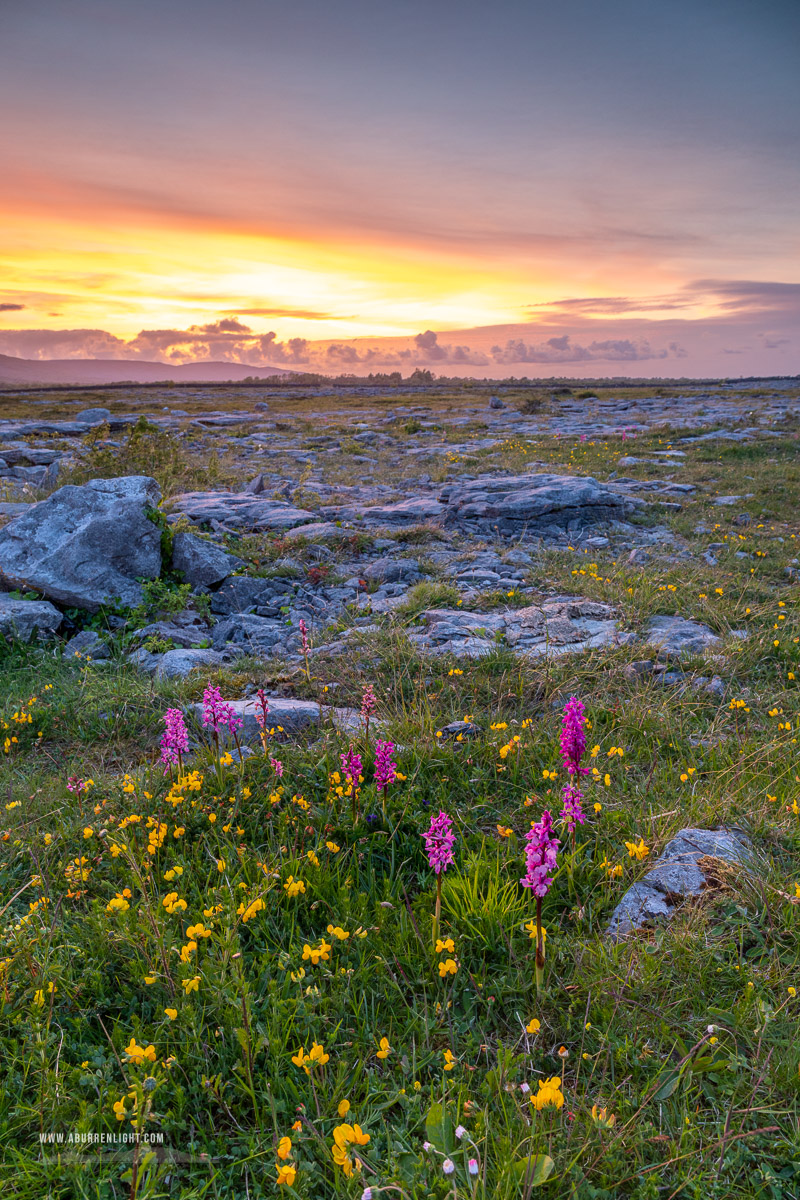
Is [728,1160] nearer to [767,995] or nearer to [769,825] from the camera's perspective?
[767,995]

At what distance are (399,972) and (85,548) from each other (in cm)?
637

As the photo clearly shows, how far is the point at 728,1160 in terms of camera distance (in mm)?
2004

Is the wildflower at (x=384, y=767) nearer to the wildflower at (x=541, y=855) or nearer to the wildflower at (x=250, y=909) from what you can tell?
the wildflower at (x=250, y=909)

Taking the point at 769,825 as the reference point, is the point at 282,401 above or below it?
above

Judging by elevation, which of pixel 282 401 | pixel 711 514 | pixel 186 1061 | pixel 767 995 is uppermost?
pixel 282 401

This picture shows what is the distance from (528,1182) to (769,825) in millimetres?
2356

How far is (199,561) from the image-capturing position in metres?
8.39

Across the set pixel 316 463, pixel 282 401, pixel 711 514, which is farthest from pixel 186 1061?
pixel 282 401

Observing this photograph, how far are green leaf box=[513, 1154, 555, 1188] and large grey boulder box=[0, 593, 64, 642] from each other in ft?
21.3

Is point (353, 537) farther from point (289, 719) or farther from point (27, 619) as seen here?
point (289, 719)

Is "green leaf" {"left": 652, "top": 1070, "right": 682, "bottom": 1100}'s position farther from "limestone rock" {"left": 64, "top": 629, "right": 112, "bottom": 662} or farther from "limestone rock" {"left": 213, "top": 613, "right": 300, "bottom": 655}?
"limestone rock" {"left": 64, "top": 629, "right": 112, "bottom": 662}

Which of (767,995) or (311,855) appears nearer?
(767,995)

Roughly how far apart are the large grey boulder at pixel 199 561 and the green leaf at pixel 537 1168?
7.21m

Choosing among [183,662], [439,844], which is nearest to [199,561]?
[183,662]
